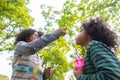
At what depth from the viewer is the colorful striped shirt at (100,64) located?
156cm

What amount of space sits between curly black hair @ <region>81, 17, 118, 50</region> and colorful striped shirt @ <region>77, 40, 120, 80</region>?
0.13 metres

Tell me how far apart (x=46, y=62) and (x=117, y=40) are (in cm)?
1011

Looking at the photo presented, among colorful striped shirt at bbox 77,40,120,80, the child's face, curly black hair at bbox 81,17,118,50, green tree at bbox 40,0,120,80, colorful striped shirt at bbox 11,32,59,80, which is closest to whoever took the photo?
colorful striped shirt at bbox 77,40,120,80

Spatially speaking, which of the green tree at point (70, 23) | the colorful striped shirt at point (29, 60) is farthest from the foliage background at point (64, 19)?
the colorful striped shirt at point (29, 60)

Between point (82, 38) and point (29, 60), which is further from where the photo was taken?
point (29, 60)

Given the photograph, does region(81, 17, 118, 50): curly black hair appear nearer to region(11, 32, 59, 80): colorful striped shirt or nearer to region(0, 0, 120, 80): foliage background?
region(11, 32, 59, 80): colorful striped shirt

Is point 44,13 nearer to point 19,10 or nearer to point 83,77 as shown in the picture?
point 19,10

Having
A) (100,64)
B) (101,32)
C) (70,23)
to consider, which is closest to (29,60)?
(101,32)

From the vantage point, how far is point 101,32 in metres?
1.85

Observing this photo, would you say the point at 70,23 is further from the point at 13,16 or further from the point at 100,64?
the point at 100,64

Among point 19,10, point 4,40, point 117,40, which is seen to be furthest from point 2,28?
point 117,40

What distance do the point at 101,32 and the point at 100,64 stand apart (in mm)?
338

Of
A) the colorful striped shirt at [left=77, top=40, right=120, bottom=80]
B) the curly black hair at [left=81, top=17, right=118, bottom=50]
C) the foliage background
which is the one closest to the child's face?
the curly black hair at [left=81, top=17, right=118, bottom=50]

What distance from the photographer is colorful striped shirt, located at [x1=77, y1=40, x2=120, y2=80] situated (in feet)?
5.13
